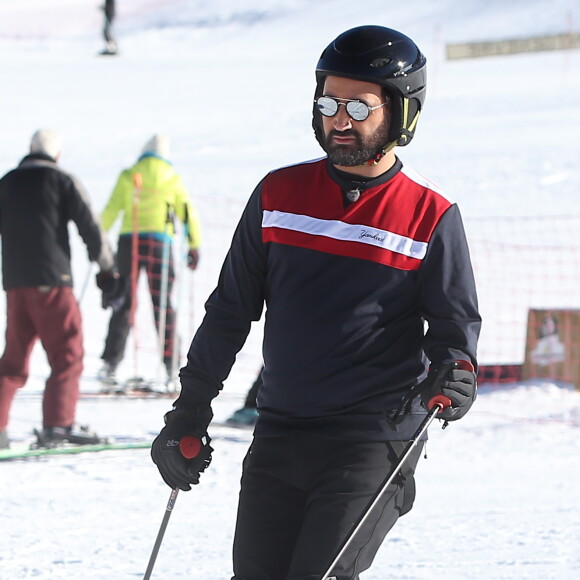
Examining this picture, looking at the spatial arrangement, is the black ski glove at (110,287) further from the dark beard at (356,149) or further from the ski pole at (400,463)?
the ski pole at (400,463)

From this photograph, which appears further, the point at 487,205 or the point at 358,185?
the point at 487,205

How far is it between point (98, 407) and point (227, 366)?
5.60 meters

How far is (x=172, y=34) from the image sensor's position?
308 ft

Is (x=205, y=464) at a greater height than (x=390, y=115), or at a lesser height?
lesser

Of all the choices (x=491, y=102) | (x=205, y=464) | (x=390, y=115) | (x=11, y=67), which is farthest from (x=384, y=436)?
(x=11, y=67)

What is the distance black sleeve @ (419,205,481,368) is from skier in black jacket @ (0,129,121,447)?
12.4 ft

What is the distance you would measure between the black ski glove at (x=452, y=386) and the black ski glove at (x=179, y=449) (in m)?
0.51

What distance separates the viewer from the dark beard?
9.26 feet

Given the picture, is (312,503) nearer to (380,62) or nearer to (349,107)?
(349,107)

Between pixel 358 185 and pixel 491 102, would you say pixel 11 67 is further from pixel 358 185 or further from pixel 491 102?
pixel 358 185

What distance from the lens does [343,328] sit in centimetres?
275

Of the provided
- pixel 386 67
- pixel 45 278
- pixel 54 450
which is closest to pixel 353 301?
pixel 386 67

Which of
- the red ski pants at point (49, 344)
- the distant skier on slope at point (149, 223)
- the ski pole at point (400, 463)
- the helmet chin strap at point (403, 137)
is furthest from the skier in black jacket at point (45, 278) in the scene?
the ski pole at point (400, 463)

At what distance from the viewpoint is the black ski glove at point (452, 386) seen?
108 inches
